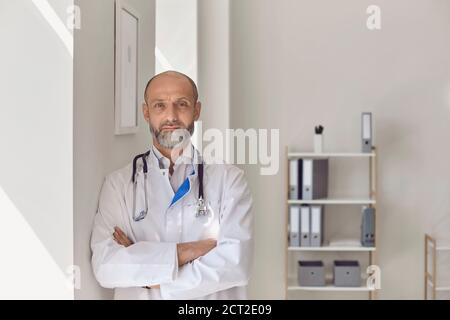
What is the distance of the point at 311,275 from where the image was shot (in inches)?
102

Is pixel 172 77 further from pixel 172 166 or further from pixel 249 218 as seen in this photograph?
pixel 249 218

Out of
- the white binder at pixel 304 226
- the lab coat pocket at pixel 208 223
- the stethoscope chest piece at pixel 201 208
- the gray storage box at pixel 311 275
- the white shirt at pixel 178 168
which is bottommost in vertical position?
the gray storage box at pixel 311 275

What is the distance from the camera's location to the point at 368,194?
2.75 metres

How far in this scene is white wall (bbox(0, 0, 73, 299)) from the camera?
1062mm

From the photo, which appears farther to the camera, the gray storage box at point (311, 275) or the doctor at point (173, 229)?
the gray storage box at point (311, 275)

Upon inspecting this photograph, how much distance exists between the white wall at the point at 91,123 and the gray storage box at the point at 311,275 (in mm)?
1405

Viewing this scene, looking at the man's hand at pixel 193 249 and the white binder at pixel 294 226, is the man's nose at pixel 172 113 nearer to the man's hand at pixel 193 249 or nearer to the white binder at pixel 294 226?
the man's hand at pixel 193 249

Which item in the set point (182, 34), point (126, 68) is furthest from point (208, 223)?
point (182, 34)

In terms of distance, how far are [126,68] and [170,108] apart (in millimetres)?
341

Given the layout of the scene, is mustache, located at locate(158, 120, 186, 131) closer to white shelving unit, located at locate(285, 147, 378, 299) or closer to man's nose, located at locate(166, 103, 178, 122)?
man's nose, located at locate(166, 103, 178, 122)

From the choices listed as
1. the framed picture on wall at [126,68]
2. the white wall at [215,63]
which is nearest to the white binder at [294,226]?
the white wall at [215,63]

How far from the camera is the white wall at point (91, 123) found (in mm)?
1099
